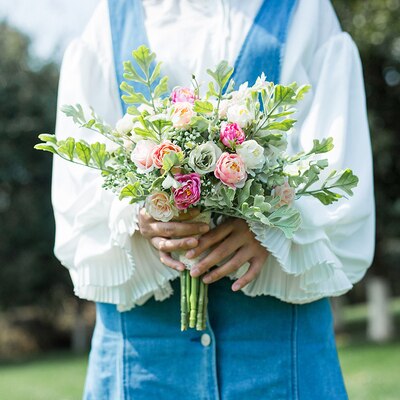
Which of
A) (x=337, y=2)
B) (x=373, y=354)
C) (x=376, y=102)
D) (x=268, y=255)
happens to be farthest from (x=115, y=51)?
(x=376, y=102)

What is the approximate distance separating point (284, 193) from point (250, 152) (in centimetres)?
15

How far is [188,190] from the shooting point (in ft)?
6.54

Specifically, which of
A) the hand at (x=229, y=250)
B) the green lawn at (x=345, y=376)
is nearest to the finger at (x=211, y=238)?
the hand at (x=229, y=250)

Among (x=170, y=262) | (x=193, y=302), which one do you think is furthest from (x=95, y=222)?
(x=193, y=302)

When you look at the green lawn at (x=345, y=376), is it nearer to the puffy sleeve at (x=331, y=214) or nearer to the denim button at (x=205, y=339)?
the puffy sleeve at (x=331, y=214)

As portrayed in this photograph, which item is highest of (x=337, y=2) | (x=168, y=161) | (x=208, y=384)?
(x=337, y=2)

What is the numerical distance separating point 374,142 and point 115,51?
10.9 meters

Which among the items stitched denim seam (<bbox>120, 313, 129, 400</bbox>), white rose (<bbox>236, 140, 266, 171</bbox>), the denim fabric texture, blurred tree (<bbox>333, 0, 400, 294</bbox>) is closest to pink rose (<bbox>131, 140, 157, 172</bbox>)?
white rose (<bbox>236, 140, 266, 171</bbox>)

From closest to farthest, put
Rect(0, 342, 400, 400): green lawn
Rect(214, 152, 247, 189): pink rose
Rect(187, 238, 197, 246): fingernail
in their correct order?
Rect(214, 152, 247, 189): pink rose
Rect(187, 238, 197, 246): fingernail
Rect(0, 342, 400, 400): green lawn

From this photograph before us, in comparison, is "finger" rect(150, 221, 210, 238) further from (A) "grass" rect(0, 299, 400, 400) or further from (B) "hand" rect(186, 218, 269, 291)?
(A) "grass" rect(0, 299, 400, 400)

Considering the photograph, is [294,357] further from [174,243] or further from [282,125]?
[282,125]

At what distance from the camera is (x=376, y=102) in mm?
13547

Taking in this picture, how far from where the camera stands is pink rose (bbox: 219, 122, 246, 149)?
2010mm

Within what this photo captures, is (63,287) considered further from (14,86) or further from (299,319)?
(299,319)
